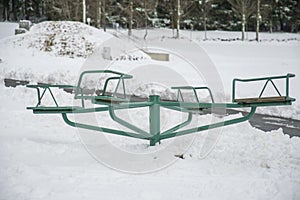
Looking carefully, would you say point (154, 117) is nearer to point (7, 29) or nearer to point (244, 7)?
point (7, 29)

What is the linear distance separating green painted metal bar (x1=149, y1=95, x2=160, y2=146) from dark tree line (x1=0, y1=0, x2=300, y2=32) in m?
32.6

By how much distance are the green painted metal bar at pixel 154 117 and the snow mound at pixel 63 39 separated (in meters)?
15.7

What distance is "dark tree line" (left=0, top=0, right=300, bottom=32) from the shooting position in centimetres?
3906

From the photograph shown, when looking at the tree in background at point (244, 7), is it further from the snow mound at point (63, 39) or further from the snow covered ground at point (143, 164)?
the snow covered ground at point (143, 164)

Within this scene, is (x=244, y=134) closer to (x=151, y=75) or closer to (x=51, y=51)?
(x=151, y=75)

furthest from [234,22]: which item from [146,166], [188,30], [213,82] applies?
[146,166]

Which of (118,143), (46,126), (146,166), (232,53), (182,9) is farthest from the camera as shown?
(182,9)

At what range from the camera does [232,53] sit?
2933 cm

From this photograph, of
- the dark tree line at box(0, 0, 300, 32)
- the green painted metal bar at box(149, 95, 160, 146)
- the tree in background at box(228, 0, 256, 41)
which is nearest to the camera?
the green painted metal bar at box(149, 95, 160, 146)

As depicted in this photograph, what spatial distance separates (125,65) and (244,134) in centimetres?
1129

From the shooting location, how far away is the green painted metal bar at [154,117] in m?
5.21

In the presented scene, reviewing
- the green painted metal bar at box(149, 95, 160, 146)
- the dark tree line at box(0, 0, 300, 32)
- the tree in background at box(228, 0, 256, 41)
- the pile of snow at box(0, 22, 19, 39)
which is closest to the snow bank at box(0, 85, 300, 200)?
the green painted metal bar at box(149, 95, 160, 146)

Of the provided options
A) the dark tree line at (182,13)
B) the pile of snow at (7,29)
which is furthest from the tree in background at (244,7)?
the pile of snow at (7,29)

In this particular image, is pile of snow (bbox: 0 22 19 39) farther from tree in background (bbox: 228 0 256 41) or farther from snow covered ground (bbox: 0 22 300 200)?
snow covered ground (bbox: 0 22 300 200)
